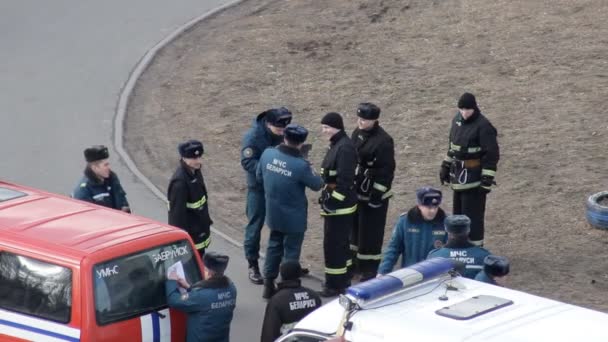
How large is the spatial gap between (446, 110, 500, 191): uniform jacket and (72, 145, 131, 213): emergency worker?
3.84 metres

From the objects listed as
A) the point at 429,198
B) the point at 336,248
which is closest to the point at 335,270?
the point at 336,248

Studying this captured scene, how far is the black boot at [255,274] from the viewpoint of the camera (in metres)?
13.0

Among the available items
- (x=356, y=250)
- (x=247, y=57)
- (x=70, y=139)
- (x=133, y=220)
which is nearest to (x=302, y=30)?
(x=247, y=57)

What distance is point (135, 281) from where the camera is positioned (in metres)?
9.23

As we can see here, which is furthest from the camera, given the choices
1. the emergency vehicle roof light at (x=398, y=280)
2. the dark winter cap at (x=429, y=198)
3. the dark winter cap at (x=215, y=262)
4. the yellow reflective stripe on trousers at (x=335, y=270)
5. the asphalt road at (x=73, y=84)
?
the asphalt road at (x=73, y=84)

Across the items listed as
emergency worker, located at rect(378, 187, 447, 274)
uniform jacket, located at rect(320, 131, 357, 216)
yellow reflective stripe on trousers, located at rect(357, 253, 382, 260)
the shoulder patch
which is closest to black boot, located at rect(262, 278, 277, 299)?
uniform jacket, located at rect(320, 131, 357, 216)

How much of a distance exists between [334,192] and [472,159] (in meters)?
1.86

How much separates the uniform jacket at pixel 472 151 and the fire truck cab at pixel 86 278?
14.7 ft

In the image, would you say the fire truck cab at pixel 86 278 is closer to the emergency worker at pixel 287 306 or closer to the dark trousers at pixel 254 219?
the emergency worker at pixel 287 306

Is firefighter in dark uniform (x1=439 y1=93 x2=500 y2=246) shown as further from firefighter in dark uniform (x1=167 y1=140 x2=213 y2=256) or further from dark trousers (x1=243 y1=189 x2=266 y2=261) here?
firefighter in dark uniform (x1=167 y1=140 x2=213 y2=256)

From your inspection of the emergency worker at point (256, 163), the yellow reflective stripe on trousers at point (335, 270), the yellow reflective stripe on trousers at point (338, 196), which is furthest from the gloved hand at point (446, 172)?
the emergency worker at point (256, 163)

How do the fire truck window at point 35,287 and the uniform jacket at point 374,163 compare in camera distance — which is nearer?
the fire truck window at point 35,287

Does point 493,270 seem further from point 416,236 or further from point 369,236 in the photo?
point 369,236

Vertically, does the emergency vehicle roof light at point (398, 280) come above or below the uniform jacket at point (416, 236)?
above
